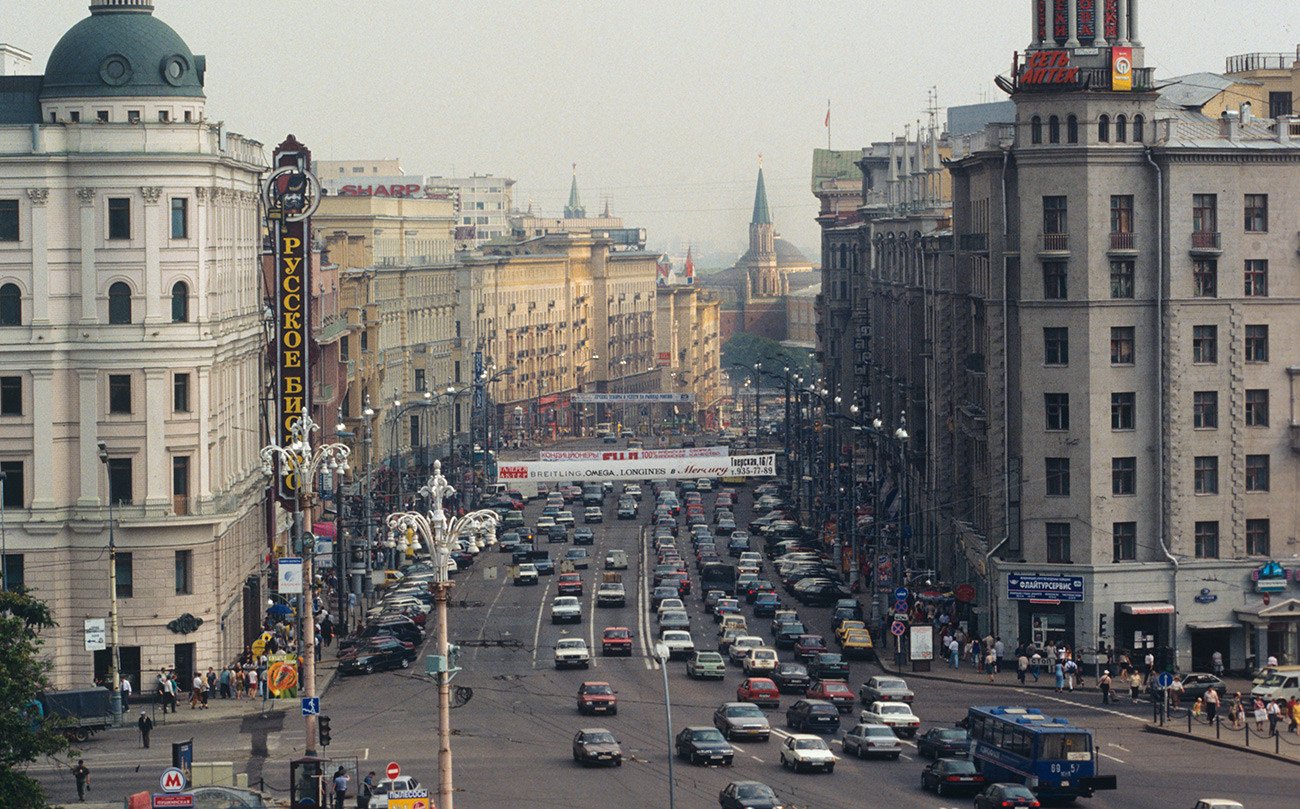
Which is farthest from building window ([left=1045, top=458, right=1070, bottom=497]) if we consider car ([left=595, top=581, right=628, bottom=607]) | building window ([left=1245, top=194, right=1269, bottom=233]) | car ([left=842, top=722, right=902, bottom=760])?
car ([left=595, top=581, right=628, bottom=607])

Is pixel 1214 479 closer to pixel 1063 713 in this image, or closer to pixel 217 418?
pixel 1063 713

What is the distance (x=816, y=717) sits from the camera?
211 feet

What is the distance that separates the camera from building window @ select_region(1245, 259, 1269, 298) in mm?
81562

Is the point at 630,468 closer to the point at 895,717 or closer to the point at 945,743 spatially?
the point at 895,717

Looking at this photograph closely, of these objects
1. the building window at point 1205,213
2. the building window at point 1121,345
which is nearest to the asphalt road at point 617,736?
the building window at point 1121,345

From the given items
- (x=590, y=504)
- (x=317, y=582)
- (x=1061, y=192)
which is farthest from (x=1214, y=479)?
(x=590, y=504)

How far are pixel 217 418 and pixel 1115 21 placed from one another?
3824cm

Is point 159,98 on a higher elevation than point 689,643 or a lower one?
higher

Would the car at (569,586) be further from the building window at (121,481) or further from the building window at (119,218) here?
the building window at (119,218)

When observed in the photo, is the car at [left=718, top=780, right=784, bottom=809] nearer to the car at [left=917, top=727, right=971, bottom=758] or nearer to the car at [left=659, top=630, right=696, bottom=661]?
the car at [left=917, top=727, right=971, bottom=758]

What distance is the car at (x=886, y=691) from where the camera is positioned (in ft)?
224

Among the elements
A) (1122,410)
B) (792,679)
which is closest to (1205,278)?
(1122,410)

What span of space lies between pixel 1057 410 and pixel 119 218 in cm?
3624

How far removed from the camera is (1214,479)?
8138 centimetres
